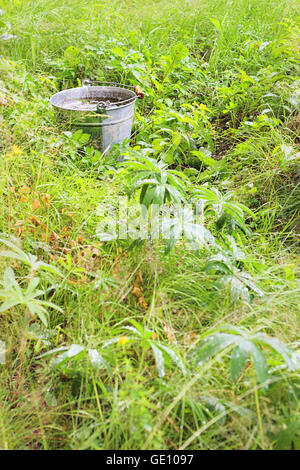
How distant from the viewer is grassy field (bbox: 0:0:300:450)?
1413mm

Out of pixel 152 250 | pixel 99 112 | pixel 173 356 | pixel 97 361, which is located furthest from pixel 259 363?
pixel 99 112

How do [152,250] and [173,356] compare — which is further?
[152,250]

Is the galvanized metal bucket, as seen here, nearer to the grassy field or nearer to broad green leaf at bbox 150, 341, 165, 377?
the grassy field

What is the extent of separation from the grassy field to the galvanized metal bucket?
104 mm

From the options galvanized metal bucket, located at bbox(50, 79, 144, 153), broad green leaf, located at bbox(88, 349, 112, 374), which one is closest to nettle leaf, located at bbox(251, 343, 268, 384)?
broad green leaf, located at bbox(88, 349, 112, 374)

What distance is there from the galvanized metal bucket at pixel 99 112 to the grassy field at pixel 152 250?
0.34 feet

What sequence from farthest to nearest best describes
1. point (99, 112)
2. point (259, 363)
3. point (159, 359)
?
point (99, 112) < point (159, 359) < point (259, 363)

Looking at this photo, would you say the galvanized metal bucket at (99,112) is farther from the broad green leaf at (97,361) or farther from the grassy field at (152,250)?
the broad green leaf at (97,361)

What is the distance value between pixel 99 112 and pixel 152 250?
135 centimetres

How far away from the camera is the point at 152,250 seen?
6.54 ft

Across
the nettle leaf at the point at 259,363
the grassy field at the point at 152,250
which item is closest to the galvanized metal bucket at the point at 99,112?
the grassy field at the point at 152,250

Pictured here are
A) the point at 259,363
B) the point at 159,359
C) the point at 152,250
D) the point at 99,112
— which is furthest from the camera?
the point at 99,112

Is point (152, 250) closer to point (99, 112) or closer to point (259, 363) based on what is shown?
point (259, 363)
